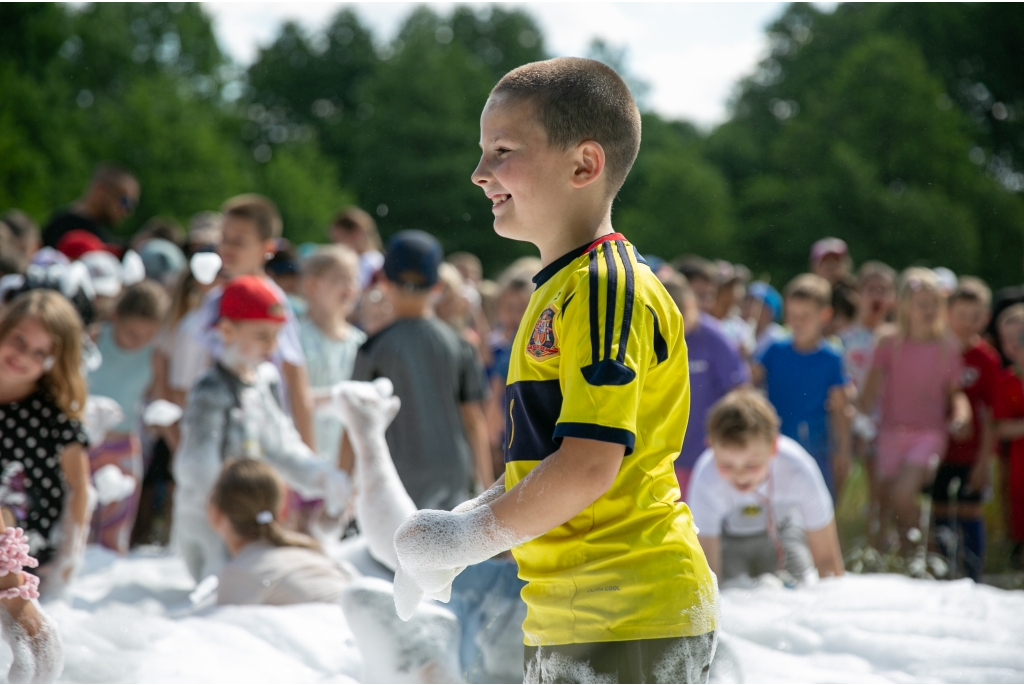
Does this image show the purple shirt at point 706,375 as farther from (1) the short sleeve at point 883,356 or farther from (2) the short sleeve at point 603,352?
(2) the short sleeve at point 603,352

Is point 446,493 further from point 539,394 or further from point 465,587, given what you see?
point 539,394

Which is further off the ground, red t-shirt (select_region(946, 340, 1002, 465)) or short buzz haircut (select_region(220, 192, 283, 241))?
short buzz haircut (select_region(220, 192, 283, 241))

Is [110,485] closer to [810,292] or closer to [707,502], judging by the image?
[707,502]

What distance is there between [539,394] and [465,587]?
1238 millimetres

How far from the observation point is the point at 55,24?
1811 cm

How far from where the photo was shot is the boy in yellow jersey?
4.99 ft

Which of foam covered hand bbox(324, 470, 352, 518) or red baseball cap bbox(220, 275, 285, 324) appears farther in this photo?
red baseball cap bbox(220, 275, 285, 324)

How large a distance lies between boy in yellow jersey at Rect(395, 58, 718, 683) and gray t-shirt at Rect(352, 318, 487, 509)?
6.66ft

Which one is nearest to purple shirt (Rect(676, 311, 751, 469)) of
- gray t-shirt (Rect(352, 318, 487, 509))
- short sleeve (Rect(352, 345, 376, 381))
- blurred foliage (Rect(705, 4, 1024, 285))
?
gray t-shirt (Rect(352, 318, 487, 509))

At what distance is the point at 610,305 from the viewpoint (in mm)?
1549

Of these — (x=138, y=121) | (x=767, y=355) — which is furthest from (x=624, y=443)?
(x=138, y=121)

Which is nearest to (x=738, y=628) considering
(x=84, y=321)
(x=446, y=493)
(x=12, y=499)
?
(x=446, y=493)

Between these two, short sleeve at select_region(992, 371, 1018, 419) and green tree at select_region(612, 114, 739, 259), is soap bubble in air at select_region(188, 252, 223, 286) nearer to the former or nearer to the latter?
short sleeve at select_region(992, 371, 1018, 419)

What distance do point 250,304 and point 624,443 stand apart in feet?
9.15
